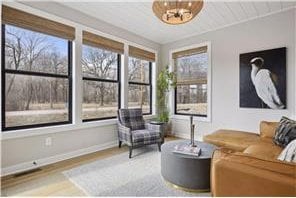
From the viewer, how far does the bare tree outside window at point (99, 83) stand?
3.74 metres

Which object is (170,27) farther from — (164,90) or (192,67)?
(164,90)

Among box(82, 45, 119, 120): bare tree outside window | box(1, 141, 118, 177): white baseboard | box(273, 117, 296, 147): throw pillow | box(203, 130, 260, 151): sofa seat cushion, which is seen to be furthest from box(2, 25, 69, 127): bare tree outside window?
box(273, 117, 296, 147): throw pillow

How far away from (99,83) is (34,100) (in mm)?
1300

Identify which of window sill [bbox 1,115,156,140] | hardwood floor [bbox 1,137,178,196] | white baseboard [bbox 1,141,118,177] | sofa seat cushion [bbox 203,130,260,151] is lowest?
hardwood floor [bbox 1,137,178,196]

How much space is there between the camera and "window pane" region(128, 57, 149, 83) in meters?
4.68

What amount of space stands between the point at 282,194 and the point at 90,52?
12.2 feet

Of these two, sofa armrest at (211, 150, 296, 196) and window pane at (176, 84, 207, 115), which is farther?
window pane at (176, 84, 207, 115)

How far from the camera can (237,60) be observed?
3.97 m

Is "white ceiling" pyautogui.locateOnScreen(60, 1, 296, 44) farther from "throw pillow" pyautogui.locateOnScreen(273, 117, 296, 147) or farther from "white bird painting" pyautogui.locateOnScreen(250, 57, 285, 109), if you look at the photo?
"throw pillow" pyautogui.locateOnScreen(273, 117, 296, 147)

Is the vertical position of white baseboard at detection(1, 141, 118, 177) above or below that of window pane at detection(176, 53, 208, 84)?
below

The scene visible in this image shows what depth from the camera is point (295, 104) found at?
3268 mm

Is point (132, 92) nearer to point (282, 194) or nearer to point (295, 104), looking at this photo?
point (295, 104)

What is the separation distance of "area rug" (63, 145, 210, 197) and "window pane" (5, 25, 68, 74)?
5.80 feet

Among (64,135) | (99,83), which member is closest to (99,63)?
(99,83)
